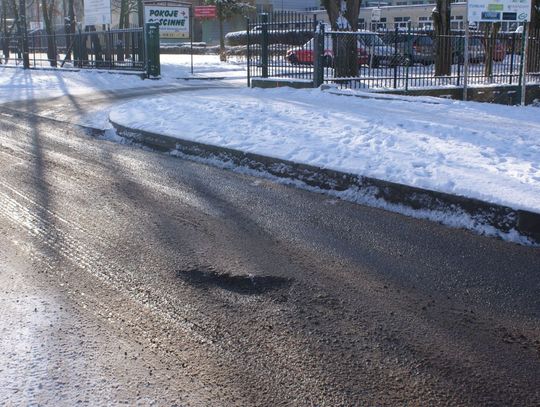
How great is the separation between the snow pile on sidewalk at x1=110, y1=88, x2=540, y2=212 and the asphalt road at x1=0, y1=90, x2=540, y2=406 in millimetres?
815

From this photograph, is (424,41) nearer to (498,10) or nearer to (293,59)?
(498,10)

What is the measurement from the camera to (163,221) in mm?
6336

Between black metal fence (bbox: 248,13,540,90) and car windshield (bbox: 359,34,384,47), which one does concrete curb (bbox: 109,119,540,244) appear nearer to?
black metal fence (bbox: 248,13,540,90)

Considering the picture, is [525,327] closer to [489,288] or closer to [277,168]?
[489,288]

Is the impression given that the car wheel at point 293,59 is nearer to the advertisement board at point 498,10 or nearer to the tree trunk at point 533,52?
the advertisement board at point 498,10

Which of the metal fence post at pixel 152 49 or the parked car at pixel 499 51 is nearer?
the parked car at pixel 499 51

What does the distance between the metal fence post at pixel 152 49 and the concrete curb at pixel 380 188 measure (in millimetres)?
14111

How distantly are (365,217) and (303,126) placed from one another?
13.3 feet

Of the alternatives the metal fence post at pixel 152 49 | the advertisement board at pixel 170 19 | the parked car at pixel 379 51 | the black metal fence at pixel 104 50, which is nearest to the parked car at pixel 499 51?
the parked car at pixel 379 51

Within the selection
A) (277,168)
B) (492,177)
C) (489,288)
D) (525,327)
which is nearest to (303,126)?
(277,168)

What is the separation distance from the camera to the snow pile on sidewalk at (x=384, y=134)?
7.05 m

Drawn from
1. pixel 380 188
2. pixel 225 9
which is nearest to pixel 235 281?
pixel 380 188

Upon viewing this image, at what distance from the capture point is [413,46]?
1791 cm

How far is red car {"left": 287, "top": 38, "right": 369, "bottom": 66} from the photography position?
16.9 meters
